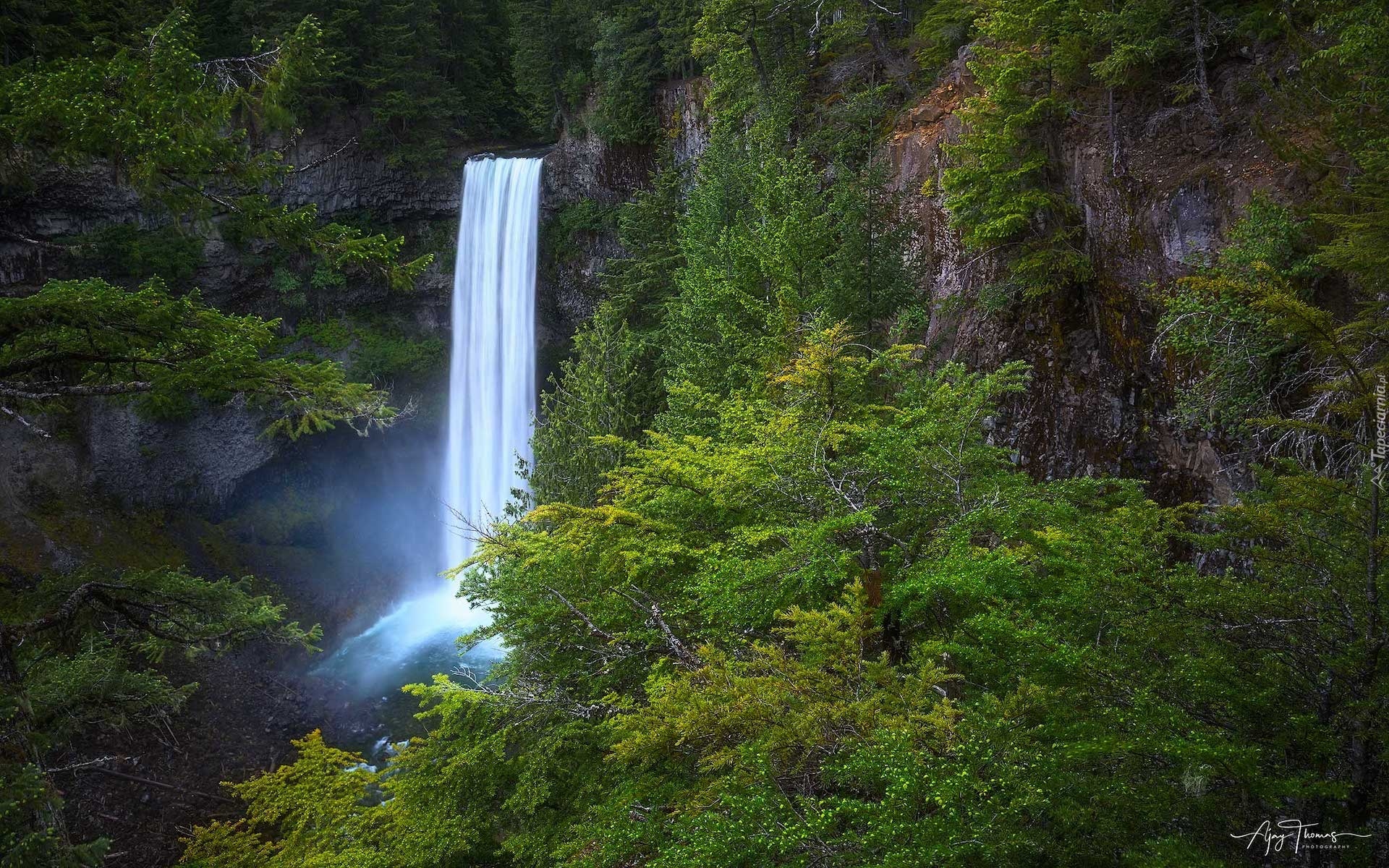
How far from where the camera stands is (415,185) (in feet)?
82.9

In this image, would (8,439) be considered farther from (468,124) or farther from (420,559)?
(468,124)

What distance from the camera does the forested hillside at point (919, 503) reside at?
2.97m

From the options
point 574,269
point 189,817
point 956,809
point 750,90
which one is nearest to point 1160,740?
point 956,809

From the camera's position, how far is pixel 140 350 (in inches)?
227

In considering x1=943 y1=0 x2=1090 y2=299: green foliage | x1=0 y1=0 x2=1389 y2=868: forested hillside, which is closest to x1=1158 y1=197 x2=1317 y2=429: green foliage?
x1=0 y1=0 x2=1389 y2=868: forested hillside

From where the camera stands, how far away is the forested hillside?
9.75 ft

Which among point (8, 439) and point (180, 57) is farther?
point (8, 439)

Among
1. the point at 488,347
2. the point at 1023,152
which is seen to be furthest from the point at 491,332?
the point at 1023,152

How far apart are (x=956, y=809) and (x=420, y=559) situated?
83.6 ft

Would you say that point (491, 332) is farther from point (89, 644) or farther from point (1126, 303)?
point (1126, 303)
